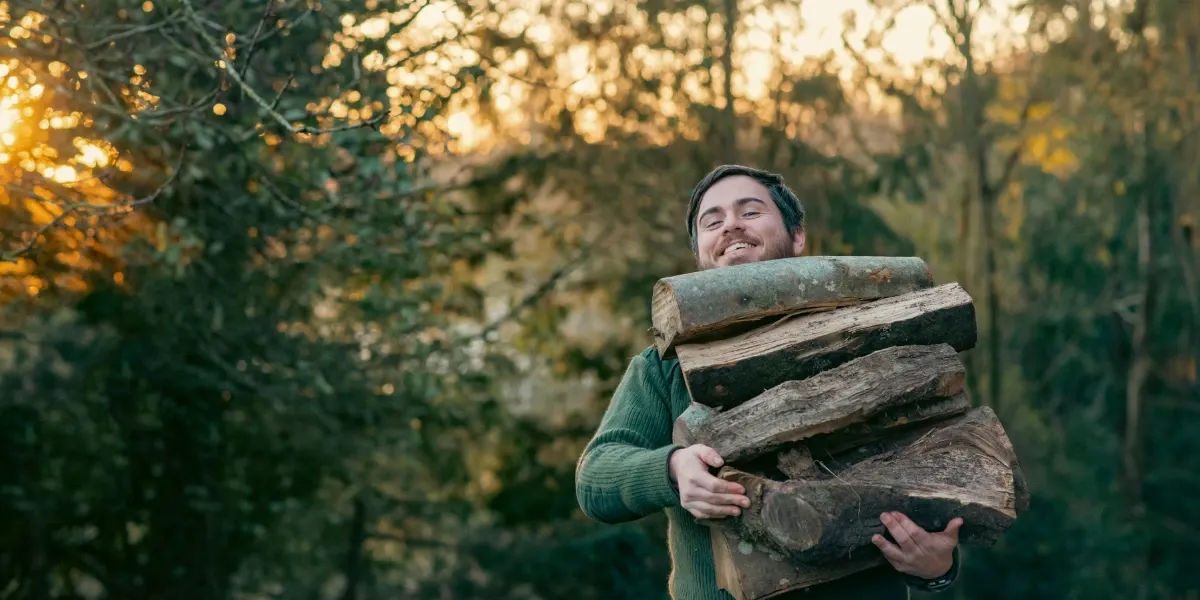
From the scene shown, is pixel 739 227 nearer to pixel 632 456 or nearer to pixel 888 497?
pixel 632 456

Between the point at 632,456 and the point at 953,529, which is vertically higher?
the point at 632,456

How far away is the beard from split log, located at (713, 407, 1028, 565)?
57cm

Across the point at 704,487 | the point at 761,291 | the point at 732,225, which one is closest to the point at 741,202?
the point at 732,225

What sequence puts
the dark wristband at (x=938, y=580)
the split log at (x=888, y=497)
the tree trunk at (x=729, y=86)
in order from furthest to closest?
the tree trunk at (x=729, y=86)
the dark wristband at (x=938, y=580)
the split log at (x=888, y=497)

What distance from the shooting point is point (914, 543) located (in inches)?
91.9

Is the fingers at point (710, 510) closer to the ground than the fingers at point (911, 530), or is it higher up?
higher up

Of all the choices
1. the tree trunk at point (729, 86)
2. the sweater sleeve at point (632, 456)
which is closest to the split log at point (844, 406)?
the sweater sleeve at point (632, 456)

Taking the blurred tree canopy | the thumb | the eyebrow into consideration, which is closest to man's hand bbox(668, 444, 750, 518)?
the thumb

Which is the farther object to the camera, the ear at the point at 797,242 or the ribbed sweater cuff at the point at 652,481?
the ear at the point at 797,242

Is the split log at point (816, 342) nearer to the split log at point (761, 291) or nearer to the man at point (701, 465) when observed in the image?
the split log at point (761, 291)

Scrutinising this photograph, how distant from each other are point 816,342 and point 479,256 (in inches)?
209

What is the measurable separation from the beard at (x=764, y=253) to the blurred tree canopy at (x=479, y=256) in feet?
3.71

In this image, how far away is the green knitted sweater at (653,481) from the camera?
8.00ft

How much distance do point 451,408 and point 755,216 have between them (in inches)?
189
